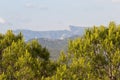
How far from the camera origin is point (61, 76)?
143ft

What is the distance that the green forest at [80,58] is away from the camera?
47463mm

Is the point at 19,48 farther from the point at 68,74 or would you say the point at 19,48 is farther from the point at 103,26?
the point at 103,26

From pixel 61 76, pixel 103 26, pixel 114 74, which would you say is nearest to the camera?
pixel 61 76

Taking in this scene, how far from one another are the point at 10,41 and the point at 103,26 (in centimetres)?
1513

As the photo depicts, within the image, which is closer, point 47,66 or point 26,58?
point 26,58

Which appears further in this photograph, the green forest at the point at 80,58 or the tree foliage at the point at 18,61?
the tree foliage at the point at 18,61

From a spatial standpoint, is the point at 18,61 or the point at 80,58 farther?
the point at 18,61

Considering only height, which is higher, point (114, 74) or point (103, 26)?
point (103, 26)

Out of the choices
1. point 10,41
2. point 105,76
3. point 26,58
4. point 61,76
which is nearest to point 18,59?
point 26,58

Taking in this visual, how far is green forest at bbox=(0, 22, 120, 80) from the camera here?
47.5 m

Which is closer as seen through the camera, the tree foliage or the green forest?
the green forest

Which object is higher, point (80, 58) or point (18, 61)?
point (80, 58)

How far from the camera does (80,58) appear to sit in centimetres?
4744

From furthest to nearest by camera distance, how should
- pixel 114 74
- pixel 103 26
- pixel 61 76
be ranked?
pixel 103 26
pixel 114 74
pixel 61 76
